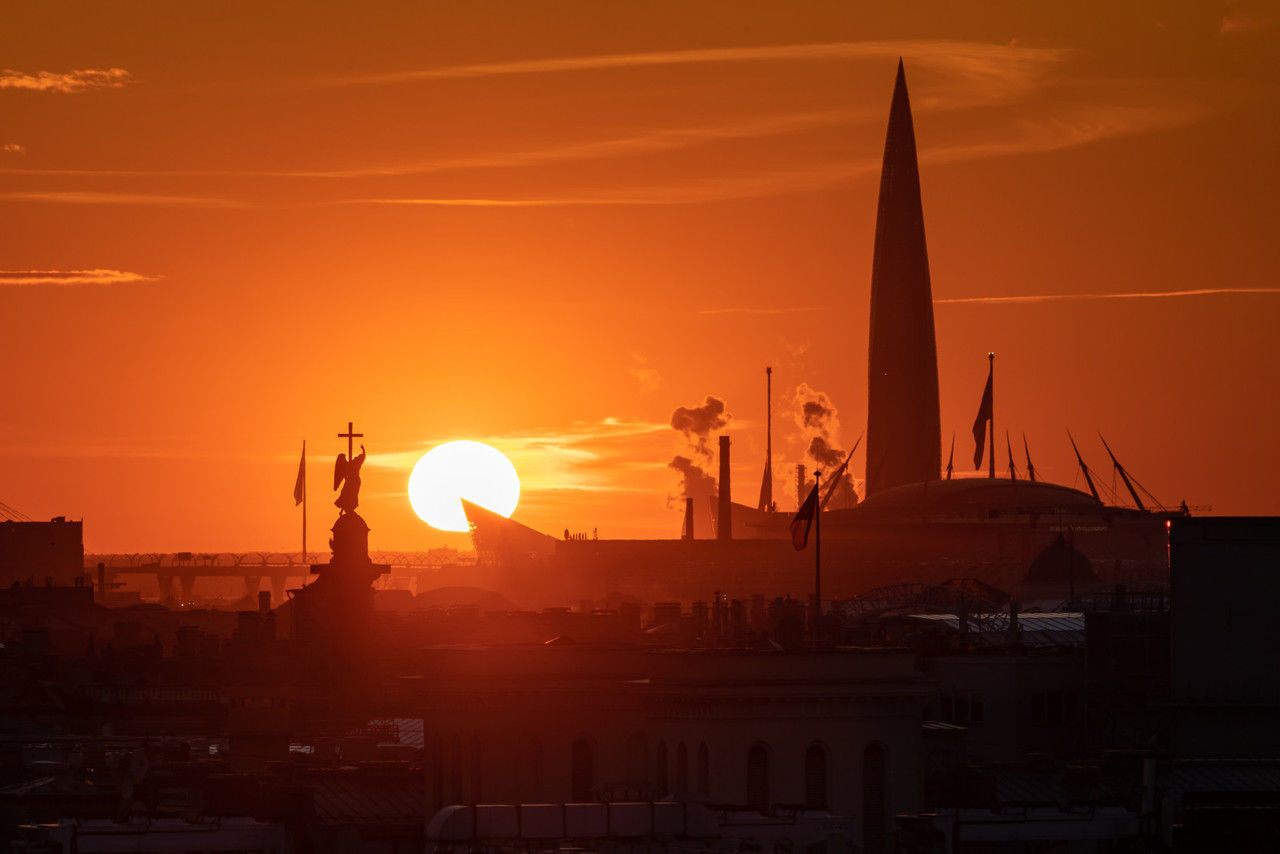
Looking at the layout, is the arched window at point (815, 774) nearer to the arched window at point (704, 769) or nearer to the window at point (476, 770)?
the arched window at point (704, 769)

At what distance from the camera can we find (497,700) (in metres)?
74.2

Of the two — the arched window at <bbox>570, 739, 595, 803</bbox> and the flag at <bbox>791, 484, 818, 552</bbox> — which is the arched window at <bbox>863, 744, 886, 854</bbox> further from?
the flag at <bbox>791, 484, 818, 552</bbox>

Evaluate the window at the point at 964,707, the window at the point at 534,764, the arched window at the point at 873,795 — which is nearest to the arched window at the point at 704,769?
the arched window at the point at 873,795

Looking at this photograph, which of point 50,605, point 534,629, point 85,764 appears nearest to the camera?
point 85,764

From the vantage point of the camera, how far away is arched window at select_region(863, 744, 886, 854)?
221 feet

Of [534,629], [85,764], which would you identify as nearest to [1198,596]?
[85,764]

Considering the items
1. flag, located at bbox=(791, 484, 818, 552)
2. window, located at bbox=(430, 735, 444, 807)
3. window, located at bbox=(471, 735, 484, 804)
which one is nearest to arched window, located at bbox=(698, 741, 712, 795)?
window, located at bbox=(471, 735, 484, 804)

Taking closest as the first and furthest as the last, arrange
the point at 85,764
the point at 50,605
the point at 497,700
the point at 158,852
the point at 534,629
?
1. the point at 158,852
2. the point at 85,764
3. the point at 497,700
4. the point at 534,629
5. the point at 50,605

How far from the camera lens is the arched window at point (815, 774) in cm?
6844

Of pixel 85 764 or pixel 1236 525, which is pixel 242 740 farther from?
pixel 1236 525

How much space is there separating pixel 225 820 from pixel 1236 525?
3176 cm

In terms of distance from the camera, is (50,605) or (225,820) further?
(50,605)

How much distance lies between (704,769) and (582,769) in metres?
5.44

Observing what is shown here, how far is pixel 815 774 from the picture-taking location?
6888cm
